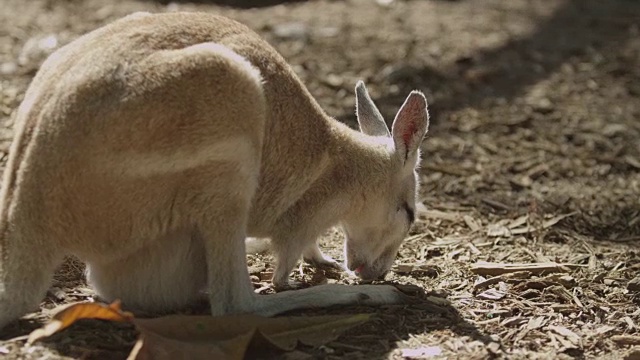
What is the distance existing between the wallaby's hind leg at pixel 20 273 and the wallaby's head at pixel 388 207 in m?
1.62

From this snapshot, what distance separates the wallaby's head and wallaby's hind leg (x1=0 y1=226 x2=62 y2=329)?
1.62 m

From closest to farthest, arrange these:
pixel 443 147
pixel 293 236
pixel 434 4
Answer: pixel 293 236 → pixel 443 147 → pixel 434 4

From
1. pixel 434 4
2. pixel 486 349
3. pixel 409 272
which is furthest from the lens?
pixel 434 4

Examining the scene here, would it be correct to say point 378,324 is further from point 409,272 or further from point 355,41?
point 355,41

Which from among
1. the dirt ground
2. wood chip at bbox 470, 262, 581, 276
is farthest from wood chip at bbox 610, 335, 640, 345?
wood chip at bbox 470, 262, 581, 276

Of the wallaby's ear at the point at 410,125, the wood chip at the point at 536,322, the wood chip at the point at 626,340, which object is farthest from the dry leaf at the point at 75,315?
the wood chip at the point at 626,340

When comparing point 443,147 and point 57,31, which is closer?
point 443,147

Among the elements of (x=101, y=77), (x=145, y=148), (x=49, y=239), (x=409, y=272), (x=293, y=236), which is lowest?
(x=409, y=272)

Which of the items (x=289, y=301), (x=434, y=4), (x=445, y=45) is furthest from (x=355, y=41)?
(x=289, y=301)

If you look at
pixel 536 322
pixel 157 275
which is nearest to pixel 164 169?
pixel 157 275

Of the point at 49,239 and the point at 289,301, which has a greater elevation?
the point at 49,239

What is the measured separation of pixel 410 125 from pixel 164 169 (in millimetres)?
1451

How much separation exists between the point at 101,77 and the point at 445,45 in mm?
5226

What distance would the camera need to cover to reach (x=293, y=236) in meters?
4.79
